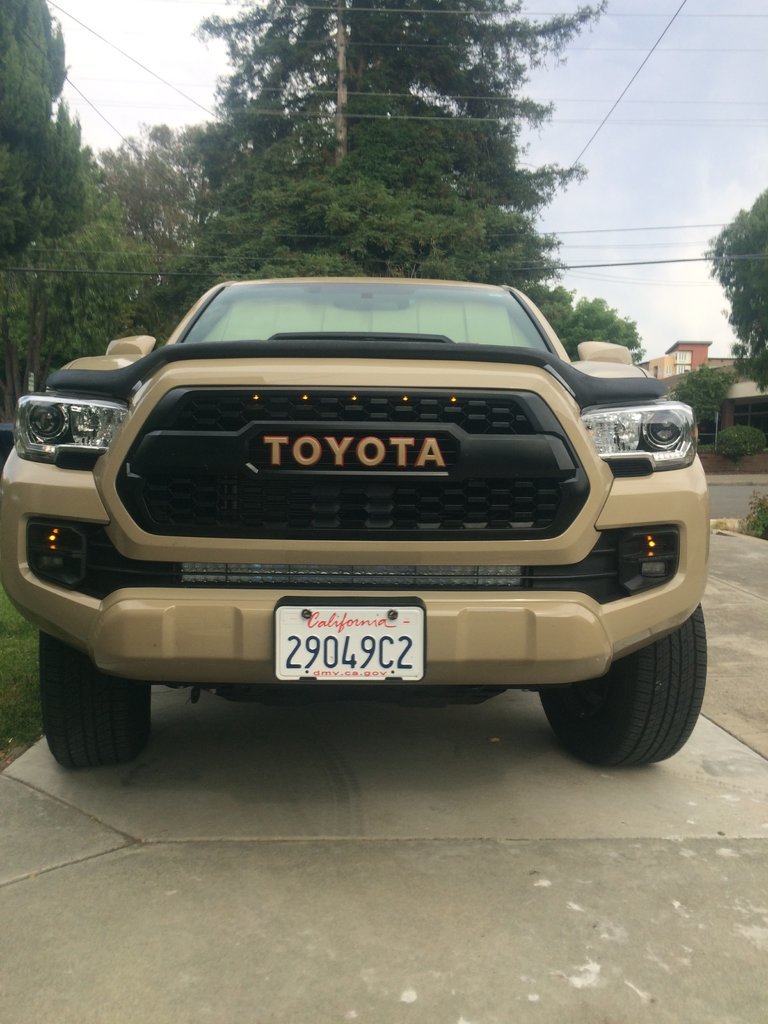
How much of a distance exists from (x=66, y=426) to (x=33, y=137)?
61.6 ft

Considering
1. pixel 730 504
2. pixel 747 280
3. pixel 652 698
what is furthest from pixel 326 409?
pixel 747 280

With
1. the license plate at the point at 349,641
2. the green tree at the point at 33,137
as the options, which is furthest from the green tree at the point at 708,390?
the license plate at the point at 349,641

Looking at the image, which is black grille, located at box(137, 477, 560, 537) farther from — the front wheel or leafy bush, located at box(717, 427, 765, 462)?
leafy bush, located at box(717, 427, 765, 462)

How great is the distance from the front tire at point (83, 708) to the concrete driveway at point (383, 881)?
11cm

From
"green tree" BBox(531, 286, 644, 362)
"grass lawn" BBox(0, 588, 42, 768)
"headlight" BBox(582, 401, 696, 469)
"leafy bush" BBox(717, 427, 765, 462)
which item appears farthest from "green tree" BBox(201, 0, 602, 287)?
"green tree" BBox(531, 286, 644, 362)

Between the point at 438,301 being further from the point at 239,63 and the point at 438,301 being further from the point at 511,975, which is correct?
the point at 239,63

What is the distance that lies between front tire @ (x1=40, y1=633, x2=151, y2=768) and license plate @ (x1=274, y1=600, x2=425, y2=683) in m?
0.73

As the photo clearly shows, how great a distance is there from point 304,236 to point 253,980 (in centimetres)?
2570

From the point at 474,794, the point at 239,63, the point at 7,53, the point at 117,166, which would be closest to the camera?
the point at 474,794

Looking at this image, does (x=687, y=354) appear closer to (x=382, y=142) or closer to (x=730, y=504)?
(x=382, y=142)

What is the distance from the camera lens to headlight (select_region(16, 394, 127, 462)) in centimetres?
253

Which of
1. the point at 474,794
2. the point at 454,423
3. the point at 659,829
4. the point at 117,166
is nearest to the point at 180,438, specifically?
the point at 454,423

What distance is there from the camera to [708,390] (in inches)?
1661

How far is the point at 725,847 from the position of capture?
2.55 meters
